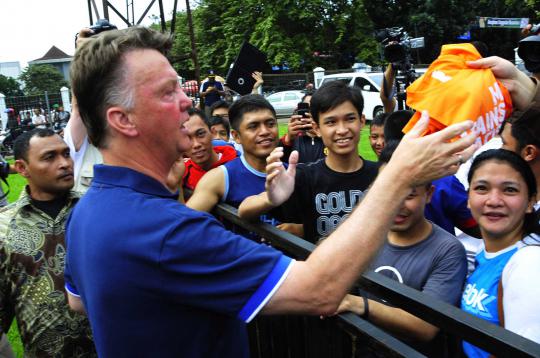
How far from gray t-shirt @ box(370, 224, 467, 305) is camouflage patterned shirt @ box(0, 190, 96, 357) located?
1.57 meters

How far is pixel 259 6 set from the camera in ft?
93.6

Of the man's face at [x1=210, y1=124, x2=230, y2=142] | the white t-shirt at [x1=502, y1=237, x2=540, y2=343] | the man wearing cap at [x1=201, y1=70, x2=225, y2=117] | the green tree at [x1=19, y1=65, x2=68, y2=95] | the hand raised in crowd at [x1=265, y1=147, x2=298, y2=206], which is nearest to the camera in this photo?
the white t-shirt at [x1=502, y1=237, x2=540, y2=343]

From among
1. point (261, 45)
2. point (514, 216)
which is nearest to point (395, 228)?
point (514, 216)

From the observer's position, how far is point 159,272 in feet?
3.74

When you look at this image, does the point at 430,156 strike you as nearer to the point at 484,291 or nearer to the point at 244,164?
the point at 484,291

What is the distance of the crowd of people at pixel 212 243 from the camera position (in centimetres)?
113

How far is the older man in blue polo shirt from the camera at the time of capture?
112 cm

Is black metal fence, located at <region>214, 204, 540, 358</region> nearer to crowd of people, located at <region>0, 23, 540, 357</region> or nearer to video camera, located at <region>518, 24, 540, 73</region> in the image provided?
crowd of people, located at <region>0, 23, 540, 357</region>

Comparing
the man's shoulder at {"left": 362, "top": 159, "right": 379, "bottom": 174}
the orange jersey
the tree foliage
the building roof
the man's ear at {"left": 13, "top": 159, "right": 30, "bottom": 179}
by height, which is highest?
the building roof

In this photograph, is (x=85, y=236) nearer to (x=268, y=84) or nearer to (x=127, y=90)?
(x=127, y=90)

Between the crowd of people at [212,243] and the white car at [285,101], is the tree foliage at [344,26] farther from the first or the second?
the crowd of people at [212,243]

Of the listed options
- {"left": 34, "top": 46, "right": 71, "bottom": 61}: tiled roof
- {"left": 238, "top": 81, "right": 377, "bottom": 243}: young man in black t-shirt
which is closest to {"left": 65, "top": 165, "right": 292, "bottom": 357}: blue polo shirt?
{"left": 238, "top": 81, "right": 377, "bottom": 243}: young man in black t-shirt

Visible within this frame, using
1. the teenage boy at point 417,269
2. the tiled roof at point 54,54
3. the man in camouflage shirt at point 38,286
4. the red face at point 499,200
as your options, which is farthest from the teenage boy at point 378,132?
the tiled roof at point 54,54

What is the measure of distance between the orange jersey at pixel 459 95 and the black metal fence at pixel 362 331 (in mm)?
484
